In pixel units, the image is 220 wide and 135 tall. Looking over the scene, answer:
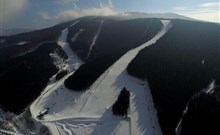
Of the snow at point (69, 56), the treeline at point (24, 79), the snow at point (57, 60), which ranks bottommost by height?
the snow at point (69, 56)

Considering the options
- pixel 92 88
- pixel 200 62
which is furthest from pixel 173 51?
pixel 92 88

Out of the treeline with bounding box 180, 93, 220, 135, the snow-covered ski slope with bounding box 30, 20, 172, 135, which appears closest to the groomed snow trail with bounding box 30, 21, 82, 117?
the snow-covered ski slope with bounding box 30, 20, 172, 135

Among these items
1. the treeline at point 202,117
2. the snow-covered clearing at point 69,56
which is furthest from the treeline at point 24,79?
the treeline at point 202,117

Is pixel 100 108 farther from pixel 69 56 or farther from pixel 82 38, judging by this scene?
pixel 82 38

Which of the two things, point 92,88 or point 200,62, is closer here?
point 92,88

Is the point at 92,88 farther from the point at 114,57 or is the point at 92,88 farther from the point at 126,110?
the point at 114,57

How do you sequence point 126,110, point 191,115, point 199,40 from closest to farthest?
1. point 191,115
2. point 126,110
3. point 199,40

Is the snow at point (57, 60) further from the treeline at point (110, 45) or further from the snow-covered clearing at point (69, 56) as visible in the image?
the treeline at point (110, 45)
